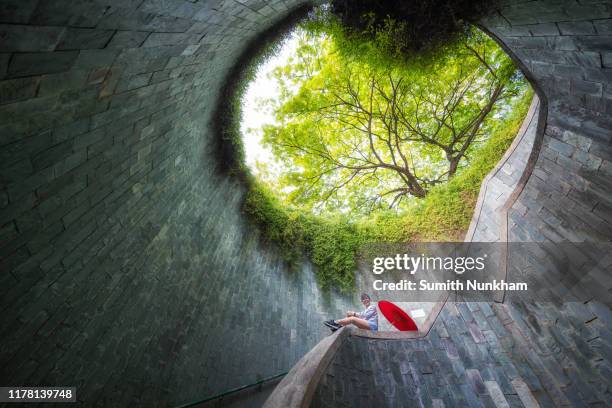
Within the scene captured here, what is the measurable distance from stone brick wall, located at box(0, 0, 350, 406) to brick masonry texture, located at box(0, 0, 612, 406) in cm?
1

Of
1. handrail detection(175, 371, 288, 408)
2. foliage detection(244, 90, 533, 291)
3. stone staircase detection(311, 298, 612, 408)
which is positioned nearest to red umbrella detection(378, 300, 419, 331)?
stone staircase detection(311, 298, 612, 408)

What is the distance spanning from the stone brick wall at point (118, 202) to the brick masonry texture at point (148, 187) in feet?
0.05

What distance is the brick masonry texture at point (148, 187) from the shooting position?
5.69ft

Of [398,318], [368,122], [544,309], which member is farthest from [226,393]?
[368,122]

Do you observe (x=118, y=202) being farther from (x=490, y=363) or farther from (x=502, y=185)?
(x=502, y=185)

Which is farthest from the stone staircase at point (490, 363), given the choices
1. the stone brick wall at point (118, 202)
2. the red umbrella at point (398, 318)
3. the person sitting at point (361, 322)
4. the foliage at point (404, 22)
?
the foliage at point (404, 22)

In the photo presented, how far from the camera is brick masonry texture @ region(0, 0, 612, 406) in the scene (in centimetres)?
173

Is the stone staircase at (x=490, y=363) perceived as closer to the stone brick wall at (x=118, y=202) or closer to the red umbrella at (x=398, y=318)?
the red umbrella at (x=398, y=318)

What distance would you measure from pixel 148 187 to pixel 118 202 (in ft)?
1.62

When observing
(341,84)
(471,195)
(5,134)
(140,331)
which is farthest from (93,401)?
(341,84)

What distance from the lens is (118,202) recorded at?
2865 millimetres

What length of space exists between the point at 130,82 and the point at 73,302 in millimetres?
2236

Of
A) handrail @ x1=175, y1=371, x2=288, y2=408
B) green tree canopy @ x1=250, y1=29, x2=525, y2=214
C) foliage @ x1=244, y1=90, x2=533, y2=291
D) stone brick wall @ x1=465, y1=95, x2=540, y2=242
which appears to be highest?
green tree canopy @ x1=250, y1=29, x2=525, y2=214

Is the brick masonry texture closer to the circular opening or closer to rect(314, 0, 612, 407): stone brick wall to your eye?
rect(314, 0, 612, 407): stone brick wall
